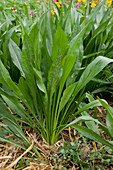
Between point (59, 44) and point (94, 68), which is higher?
point (59, 44)

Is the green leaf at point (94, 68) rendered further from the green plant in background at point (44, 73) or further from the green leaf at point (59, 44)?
the green leaf at point (59, 44)

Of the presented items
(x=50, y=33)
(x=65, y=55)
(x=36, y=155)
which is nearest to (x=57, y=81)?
(x=65, y=55)

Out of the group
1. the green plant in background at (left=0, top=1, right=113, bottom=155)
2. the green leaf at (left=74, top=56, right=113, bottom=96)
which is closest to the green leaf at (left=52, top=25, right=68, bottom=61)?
the green plant in background at (left=0, top=1, right=113, bottom=155)

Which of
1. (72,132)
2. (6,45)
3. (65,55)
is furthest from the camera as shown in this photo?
(72,132)

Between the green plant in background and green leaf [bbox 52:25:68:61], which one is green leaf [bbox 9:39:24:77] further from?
green leaf [bbox 52:25:68:61]

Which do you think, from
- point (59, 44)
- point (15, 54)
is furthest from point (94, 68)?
point (15, 54)

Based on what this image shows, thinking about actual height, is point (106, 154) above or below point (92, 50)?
below

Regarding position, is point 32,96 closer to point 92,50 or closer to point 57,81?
point 57,81

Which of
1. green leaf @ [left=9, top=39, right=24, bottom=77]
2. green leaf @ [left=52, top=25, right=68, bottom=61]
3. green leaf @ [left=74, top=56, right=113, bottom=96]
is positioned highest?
green leaf @ [left=52, top=25, right=68, bottom=61]

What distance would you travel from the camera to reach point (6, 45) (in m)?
0.93

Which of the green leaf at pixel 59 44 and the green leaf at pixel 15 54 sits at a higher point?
the green leaf at pixel 59 44

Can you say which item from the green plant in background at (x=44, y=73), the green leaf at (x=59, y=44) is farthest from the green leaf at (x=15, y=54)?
the green leaf at (x=59, y=44)

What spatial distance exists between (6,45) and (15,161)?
57 centimetres

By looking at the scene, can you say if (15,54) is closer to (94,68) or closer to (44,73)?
(44,73)
